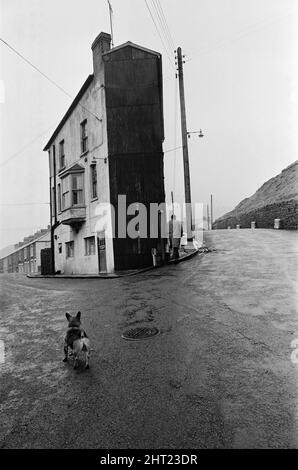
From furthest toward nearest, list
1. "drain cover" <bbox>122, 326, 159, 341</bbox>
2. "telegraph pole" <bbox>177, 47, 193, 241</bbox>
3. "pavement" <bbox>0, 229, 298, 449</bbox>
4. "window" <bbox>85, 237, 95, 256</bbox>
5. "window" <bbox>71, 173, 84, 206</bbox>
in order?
"window" <bbox>71, 173, 84, 206</bbox>
"window" <bbox>85, 237, 95, 256</bbox>
"telegraph pole" <bbox>177, 47, 193, 241</bbox>
"drain cover" <bbox>122, 326, 159, 341</bbox>
"pavement" <bbox>0, 229, 298, 449</bbox>

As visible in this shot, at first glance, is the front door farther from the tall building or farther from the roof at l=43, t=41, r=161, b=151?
the roof at l=43, t=41, r=161, b=151

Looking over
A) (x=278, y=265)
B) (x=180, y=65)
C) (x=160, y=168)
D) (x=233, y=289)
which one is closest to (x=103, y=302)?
→ (x=233, y=289)

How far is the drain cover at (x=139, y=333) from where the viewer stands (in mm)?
6945

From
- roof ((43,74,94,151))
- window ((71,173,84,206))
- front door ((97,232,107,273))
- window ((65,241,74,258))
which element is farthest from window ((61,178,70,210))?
roof ((43,74,94,151))

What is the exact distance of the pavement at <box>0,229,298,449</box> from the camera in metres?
3.77

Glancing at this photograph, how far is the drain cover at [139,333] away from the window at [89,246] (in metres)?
13.7

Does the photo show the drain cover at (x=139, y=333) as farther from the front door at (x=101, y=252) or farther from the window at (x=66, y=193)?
the window at (x=66, y=193)

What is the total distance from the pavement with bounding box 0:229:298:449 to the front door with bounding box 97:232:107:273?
8.88m

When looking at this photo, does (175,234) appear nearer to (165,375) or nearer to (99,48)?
(99,48)

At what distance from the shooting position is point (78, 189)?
70.4 feet

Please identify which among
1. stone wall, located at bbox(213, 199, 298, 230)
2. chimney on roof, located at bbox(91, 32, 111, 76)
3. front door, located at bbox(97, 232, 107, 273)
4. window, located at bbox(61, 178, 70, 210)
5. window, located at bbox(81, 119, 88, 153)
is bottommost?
front door, located at bbox(97, 232, 107, 273)

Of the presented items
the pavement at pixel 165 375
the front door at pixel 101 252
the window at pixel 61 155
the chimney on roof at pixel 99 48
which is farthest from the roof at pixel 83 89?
the pavement at pixel 165 375

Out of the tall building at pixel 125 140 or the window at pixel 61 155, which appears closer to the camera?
the tall building at pixel 125 140

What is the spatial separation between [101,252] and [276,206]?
16.5 m
